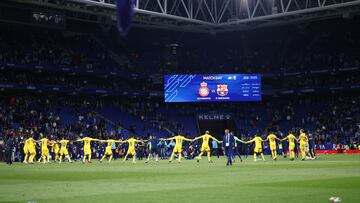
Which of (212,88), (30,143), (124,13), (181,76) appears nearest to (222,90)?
(212,88)

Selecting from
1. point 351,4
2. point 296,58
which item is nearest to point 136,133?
point 296,58

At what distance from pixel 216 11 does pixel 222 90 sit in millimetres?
9619

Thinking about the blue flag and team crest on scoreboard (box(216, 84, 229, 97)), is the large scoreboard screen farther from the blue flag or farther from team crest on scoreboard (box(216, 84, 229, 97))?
the blue flag

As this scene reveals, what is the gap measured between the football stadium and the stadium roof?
0.19 metres

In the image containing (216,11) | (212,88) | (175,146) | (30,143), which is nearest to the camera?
(175,146)

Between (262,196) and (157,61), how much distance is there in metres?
63.5

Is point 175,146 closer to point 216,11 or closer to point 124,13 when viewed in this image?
point 216,11

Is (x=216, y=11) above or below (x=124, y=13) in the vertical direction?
above

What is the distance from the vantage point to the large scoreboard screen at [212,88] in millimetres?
71062

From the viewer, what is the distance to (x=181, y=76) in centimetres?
7119

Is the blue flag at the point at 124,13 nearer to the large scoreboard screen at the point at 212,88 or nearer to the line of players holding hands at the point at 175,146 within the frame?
the line of players holding hands at the point at 175,146

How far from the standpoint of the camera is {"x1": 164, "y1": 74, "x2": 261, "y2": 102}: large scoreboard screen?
71062mm

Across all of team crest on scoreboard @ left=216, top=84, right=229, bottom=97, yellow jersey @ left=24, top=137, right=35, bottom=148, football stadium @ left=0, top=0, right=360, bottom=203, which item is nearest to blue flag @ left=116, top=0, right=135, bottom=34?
yellow jersey @ left=24, top=137, right=35, bottom=148

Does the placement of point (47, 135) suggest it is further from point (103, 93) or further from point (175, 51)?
point (175, 51)
